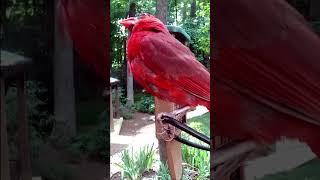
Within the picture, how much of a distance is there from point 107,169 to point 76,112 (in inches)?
11.3

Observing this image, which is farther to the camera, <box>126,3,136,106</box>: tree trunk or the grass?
<box>126,3,136,106</box>: tree trunk

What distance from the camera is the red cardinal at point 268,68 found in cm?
155

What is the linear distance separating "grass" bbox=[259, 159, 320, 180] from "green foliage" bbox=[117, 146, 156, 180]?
1.04 metres

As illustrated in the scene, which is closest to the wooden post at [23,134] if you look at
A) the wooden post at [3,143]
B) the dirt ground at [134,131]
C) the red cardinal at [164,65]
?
the wooden post at [3,143]

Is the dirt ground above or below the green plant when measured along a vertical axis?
above

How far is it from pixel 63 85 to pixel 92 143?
0.93ft

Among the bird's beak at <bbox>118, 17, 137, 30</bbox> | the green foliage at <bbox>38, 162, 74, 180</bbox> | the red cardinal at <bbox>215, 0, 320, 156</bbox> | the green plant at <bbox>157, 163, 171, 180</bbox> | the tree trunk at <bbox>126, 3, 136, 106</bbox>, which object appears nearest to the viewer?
the red cardinal at <bbox>215, 0, 320, 156</bbox>

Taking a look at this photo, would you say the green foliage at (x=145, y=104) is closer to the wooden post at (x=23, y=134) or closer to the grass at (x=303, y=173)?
the wooden post at (x=23, y=134)

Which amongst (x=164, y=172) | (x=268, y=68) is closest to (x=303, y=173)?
(x=268, y=68)

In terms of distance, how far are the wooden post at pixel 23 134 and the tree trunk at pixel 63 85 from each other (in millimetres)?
125

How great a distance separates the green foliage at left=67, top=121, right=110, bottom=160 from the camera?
179 cm

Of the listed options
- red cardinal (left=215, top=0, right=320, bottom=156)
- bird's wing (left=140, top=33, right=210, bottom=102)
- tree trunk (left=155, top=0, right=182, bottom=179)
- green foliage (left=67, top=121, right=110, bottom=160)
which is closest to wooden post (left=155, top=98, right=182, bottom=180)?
tree trunk (left=155, top=0, right=182, bottom=179)

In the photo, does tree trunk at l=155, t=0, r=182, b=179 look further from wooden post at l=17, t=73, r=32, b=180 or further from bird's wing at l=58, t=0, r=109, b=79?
wooden post at l=17, t=73, r=32, b=180

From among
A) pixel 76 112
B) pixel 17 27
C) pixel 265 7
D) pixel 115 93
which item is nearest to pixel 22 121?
pixel 76 112
